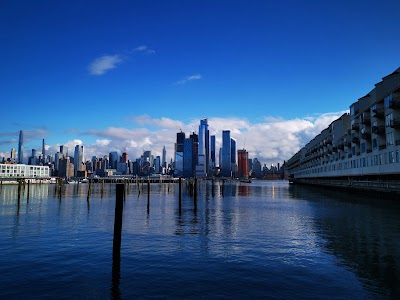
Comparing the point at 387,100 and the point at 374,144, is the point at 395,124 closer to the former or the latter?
the point at 387,100

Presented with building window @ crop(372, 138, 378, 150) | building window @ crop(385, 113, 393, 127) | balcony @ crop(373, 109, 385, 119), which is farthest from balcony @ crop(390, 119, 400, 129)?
building window @ crop(372, 138, 378, 150)

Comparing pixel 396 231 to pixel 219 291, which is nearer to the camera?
pixel 219 291

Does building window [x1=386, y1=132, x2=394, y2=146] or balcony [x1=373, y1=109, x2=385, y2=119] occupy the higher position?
balcony [x1=373, y1=109, x2=385, y2=119]

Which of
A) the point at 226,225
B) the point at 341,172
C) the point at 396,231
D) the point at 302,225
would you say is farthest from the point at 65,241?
A: the point at 341,172

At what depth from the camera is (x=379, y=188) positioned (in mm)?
65250

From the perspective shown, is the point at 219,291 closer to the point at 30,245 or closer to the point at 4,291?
the point at 4,291

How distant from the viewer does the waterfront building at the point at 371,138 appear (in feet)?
208

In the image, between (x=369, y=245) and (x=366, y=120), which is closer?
(x=369, y=245)

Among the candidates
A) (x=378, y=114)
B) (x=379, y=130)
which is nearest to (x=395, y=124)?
(x=379, y=130)

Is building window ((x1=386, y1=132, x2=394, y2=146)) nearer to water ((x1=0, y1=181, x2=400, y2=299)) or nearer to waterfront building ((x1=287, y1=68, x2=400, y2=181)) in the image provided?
waterfront building ((x1=287, y1=68, x2=400, y2=181))

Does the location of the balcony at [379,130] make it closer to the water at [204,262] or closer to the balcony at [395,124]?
the balcony at [395,124]

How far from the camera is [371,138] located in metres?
77.8

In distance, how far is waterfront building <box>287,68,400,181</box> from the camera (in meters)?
63.4

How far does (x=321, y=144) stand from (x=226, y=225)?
361 feet
